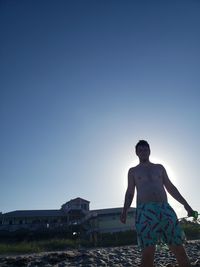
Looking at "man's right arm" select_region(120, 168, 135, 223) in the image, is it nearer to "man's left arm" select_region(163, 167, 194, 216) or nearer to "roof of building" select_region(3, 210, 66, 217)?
"man's left arm" select_region(163, 167, 194, 216)

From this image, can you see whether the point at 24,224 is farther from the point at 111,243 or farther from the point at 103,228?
the point at 111,243

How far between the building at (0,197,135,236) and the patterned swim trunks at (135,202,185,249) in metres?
31.7

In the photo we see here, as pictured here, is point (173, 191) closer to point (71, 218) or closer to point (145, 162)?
point (145, 162)

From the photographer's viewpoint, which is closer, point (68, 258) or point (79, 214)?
point (68, 258)

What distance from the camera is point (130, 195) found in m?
4.22

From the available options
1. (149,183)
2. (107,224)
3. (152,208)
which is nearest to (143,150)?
(149,183)

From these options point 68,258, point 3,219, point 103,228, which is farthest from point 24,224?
point 68,258

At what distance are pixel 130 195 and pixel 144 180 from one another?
0.35m

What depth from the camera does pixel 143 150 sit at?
4234mm

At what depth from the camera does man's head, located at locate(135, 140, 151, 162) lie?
4230mm

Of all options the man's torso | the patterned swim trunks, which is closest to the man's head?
the man's torso

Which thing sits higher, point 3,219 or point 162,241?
point 3,219

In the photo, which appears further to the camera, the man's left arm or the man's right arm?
the man's right arm

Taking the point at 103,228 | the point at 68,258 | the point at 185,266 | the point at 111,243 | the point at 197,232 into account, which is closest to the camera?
Answer: the point at 185,266
